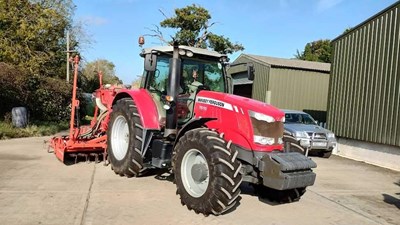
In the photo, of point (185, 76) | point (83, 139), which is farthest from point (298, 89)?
point (185, 76)

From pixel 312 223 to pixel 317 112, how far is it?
58.1 feet

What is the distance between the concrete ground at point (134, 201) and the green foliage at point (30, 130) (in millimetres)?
4265

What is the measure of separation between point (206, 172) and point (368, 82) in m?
9.42

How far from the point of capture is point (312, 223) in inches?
227

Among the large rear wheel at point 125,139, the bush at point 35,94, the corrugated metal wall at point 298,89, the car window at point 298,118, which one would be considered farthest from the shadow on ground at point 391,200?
the corrugated metal wall at point 298,89

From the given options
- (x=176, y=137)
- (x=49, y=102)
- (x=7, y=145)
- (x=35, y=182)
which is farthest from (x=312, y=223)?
(x=49, y=102)

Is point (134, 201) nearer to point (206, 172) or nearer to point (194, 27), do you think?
point (206, 172)

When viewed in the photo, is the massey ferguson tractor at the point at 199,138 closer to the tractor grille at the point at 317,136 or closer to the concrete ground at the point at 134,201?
the concrete ground at the point at 134,201

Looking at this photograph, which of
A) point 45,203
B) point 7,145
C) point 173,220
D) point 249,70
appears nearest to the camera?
point 173,220

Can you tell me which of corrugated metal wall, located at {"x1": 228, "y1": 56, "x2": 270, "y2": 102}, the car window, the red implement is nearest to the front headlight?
the car window

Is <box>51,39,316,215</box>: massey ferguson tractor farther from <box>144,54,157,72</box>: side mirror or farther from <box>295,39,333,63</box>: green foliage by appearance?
<box>295,39,333,63</box>: green foliage

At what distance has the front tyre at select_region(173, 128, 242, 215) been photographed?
17.5 feet

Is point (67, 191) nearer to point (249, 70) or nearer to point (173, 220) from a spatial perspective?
point (173, 220)

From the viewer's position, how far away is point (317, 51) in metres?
52.7
